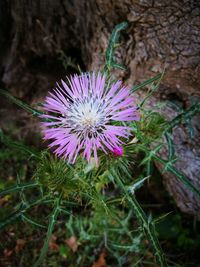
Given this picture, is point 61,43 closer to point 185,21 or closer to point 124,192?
point 185,21

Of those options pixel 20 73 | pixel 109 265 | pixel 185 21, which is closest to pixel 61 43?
pixel 20 73

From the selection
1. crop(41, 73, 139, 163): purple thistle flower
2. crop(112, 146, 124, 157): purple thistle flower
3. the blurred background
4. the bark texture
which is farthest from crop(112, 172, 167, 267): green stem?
the bark texture

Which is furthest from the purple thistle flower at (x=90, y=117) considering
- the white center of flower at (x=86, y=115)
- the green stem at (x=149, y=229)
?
the green stem at (x=149, y=229)

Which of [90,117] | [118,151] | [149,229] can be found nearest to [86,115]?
[90,117]

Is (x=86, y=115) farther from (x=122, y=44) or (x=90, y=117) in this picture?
(x=122, y=44)

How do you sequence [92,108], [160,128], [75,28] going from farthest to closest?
[75,28] < [160,128] < [92,108]

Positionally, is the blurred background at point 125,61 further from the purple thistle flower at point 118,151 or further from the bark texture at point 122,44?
the purple thistle flower at point 118,151

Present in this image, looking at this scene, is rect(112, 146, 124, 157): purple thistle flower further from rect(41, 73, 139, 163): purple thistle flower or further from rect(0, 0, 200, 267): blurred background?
rect(0, 0, 200, 267): blurred background
